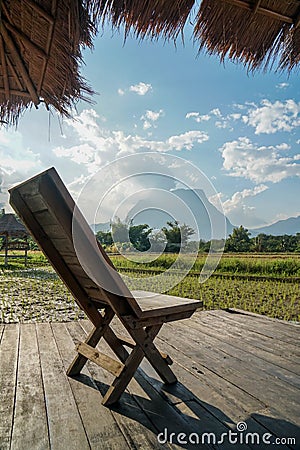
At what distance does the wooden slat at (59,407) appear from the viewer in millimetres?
1241

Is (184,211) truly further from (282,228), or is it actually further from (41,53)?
(282,228)

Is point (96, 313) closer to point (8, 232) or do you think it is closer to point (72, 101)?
point (72, 101)

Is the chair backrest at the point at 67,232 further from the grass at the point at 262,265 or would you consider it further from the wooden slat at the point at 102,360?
the grass at the point at 262,265

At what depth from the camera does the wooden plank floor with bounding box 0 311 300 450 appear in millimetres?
1281

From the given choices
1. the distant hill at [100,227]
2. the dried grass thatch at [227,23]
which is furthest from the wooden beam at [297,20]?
the distant hill at [100,227]

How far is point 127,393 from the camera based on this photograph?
1.67 m

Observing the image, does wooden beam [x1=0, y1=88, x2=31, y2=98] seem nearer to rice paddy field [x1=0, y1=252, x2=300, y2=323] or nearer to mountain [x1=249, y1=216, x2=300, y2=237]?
rice paddy field [x1=0, y1=252, x2=300, y2=323]

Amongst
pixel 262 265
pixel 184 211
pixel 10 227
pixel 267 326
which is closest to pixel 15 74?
pixel 184 211

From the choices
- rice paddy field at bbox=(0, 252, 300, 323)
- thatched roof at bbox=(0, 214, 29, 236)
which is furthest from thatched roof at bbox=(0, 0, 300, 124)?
thatched roof at bbox=(0, 214, 29, 236)

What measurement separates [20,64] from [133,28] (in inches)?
31.5

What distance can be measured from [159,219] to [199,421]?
3.21 ft

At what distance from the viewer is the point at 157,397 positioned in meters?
1.63

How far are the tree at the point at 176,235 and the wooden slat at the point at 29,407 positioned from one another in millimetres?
1043

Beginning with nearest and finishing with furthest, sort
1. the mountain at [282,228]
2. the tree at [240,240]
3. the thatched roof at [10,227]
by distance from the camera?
the tree at [240,240] < the mountain at [282,228] < the thatched roof at [10,227]
